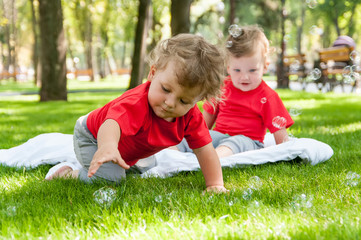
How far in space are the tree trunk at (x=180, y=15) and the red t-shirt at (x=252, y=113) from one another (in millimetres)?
6890

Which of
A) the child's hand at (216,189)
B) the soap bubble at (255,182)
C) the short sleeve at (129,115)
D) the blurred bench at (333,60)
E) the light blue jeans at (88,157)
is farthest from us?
the blurred bench at (333,60)

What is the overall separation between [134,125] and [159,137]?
0.28 metres

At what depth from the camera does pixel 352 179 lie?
110 inches

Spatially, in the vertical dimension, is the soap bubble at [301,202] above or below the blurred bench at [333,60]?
below

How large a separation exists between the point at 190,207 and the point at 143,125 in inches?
26.1

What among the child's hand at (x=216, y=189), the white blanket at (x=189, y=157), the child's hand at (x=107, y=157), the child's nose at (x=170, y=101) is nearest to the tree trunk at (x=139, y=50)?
the white blanket at (x=189, y=157)

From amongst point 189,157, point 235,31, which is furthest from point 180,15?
point 189,157

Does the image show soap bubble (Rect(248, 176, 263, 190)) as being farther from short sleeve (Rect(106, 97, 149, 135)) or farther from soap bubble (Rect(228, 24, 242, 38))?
soap bubble (Rect(228, 24, 242, 38))

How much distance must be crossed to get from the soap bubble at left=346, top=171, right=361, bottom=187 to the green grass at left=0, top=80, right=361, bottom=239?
0.05 metres

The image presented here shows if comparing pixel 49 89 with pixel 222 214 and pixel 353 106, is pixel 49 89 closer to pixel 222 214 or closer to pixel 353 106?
pixel 353 106

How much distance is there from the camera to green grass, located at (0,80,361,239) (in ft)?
6.38

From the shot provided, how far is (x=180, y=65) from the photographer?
2.45 metres

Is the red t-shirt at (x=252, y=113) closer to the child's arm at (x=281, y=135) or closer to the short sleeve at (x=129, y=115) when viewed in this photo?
the child's arm at (x=281, y=135)

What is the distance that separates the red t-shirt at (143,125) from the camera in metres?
2.54
